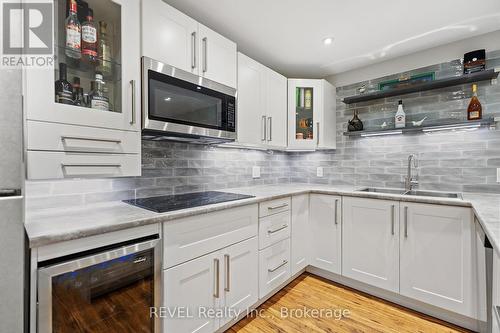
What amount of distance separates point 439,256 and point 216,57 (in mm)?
2304

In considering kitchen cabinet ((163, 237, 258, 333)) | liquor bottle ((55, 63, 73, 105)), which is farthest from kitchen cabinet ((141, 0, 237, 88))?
kitchen cabinet ((163, 237, 258, 333))

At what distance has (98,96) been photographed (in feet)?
4.11

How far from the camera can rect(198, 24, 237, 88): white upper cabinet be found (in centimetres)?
171

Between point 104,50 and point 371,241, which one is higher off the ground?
point 104,50

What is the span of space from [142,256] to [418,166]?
262 cm

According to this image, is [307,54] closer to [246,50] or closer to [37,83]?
[246,50]

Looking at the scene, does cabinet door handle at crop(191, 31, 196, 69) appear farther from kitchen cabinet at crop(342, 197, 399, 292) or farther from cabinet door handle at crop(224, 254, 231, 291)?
kitchen cabinet at crop(342, 197, 399, 292)

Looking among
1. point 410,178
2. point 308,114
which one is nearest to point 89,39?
point 308,114

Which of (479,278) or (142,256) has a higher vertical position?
(142,256)

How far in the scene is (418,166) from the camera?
93.1 inches

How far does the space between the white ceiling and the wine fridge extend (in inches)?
67.6

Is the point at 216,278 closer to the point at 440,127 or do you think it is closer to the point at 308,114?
the point at 308,114

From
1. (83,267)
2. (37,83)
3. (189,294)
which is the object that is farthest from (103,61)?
(189,294)

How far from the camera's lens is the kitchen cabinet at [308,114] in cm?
273
